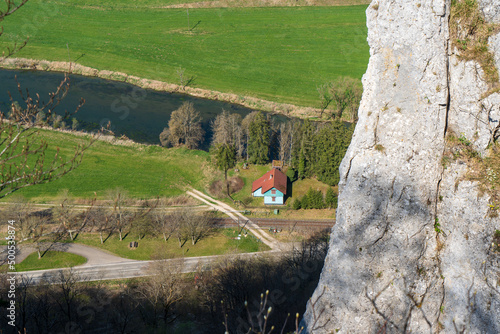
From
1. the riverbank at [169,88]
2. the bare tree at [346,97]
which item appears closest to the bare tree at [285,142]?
the riverbank at [169,88]

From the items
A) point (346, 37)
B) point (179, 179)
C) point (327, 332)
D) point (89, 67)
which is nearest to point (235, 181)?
point (179, 179)

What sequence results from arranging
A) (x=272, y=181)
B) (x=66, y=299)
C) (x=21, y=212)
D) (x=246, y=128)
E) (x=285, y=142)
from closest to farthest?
(x=66, y=299), (x=21, y=212), (x=272, y=181), (x=285, y=142), (x=246, y=128)

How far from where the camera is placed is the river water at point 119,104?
73.4 metres

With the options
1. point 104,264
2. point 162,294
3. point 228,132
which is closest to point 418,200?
point 162,294

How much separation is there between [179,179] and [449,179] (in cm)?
5102

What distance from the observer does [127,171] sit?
6275 centimetres

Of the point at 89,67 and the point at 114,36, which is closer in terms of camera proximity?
the point at 89,67

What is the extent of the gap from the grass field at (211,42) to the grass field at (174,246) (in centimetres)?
4052

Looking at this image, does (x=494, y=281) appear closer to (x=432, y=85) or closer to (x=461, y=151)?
(x=461, y=151)

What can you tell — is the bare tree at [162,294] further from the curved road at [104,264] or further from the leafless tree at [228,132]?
the leafless tree at [228,132]

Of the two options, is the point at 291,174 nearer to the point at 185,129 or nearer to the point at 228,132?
the point at 228,132

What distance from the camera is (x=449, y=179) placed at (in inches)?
532

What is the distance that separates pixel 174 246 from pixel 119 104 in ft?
136

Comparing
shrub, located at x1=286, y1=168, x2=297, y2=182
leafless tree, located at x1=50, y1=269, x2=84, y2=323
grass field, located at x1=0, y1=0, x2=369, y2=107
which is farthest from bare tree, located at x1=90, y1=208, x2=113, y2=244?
grass field, located at x1=0, y1=0, x2=369, y2=107
